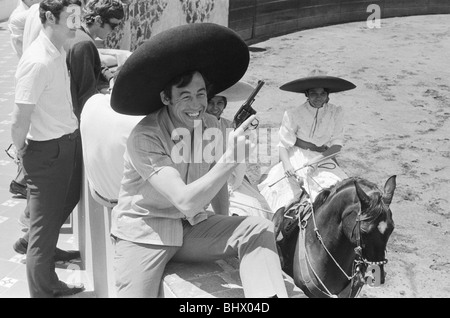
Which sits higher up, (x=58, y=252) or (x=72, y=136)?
(x=72, y=136)

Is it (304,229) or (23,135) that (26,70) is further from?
(304,229)

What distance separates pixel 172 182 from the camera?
2.52 meters

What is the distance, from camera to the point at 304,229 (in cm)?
461

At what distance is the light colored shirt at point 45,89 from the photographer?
11.5 ft

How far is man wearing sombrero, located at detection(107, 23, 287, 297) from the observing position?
2533mm

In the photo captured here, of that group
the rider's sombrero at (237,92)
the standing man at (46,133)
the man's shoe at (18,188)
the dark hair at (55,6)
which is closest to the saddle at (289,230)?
the rider's sombrero at (237,92)

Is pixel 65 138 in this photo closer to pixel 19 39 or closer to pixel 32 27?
pixel 32 27

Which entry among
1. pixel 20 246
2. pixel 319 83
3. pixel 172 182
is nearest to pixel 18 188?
pixel 20 246

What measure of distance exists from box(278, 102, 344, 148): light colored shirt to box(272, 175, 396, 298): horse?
145 cm

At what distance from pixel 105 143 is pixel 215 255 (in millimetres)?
885

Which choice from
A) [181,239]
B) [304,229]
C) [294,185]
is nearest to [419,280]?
[294,185]

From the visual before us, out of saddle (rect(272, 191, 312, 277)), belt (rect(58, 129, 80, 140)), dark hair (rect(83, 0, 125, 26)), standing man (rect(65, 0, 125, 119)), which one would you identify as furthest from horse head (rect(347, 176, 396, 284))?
dark hair (rect(83, 0, 125, 26))

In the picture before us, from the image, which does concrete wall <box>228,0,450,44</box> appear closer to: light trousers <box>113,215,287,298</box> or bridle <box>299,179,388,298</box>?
bridle <box>299,179,388,298</box>

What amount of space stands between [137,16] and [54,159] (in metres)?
6.81
